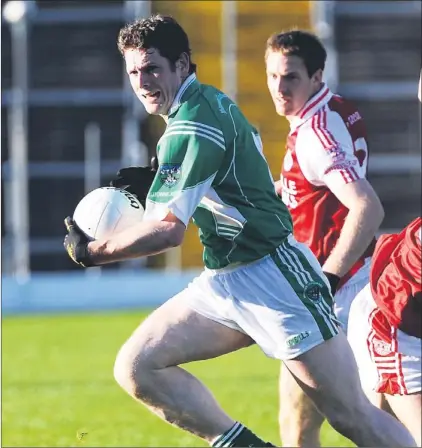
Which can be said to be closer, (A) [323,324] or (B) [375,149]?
(A) [323,324]

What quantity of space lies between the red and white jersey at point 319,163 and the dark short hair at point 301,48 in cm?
15

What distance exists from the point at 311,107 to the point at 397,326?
197 centimetres

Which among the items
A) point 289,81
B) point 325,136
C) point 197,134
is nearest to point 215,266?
point 197,134

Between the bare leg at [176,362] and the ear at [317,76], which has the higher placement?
the ear at [317,76]

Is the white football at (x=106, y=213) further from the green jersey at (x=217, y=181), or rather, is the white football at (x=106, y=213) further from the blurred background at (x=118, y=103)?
the blurred background at (x=118, y=103)

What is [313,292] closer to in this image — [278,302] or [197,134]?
[278,302]

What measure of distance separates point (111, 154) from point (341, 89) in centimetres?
380

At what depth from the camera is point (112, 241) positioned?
565 centimetres

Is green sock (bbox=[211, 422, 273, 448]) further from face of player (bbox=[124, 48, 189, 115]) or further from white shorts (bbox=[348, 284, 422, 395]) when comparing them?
face of player (bbox=[124, 48, 189, 115])

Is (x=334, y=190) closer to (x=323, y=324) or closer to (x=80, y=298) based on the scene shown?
(x=323, y=324)

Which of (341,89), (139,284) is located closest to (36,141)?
(139,284)

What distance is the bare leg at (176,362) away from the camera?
6.03 m

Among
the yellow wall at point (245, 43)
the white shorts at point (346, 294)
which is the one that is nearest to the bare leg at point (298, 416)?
the white shorts at point (346, 294)

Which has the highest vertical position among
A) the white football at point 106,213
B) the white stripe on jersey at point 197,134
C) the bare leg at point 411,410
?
the white stripe on jersey at point 197,134
